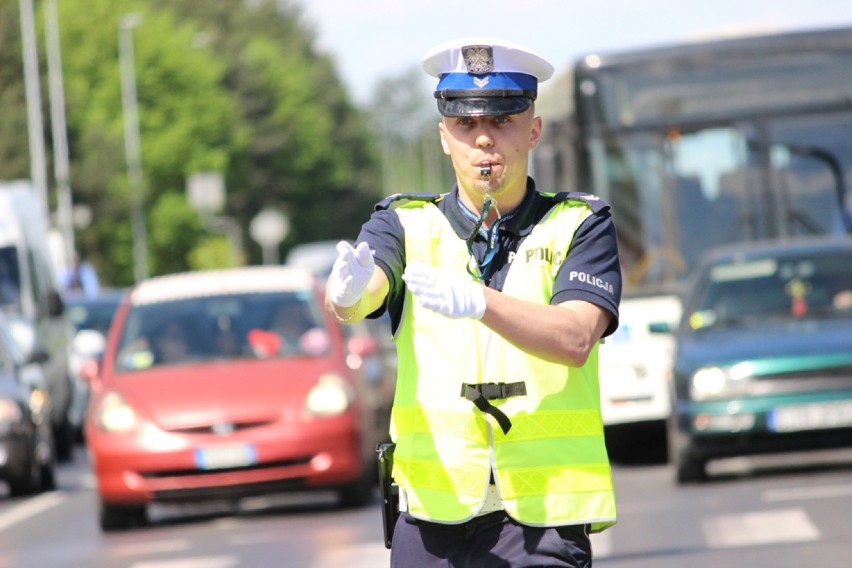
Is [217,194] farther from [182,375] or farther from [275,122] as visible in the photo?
[182,375]

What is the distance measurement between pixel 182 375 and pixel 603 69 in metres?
4.98

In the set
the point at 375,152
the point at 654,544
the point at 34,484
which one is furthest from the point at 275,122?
the point at 654,544

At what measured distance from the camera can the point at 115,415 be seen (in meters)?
14.7

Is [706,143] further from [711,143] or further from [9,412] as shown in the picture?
[9,412]

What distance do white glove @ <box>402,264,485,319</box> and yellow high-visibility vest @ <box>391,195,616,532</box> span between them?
0.32 meters

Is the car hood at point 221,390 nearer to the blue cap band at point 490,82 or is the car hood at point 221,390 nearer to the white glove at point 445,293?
the blue cap band at point 490,82

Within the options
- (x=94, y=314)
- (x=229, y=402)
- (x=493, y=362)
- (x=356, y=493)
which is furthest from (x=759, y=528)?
(x=94, y=314)

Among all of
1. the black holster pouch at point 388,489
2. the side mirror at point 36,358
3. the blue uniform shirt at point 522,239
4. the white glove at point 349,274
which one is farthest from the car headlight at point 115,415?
the white glove at point 349,274

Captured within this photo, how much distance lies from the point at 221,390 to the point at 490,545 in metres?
9.74

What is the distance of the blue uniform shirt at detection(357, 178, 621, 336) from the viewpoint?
16.5 ft

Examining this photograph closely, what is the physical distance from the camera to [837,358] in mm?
14805

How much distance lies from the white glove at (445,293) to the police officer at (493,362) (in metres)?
0.25

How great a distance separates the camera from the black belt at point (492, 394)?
505cm

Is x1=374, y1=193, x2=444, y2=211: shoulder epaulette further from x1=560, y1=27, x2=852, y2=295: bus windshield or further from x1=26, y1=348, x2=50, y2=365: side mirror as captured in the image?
x1=26, y1=348, x2=50, y2=365: side mirror
